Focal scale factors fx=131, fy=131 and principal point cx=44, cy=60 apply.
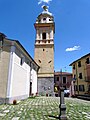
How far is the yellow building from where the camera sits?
27.2m

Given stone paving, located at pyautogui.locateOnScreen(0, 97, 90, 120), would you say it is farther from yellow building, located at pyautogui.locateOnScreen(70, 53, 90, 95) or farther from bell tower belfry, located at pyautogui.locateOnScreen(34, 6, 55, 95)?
yellow building, located at pyautogui.locateOnScreen(70, 53, 90, 95)

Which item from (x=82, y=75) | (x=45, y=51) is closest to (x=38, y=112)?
(x=45, y=51)

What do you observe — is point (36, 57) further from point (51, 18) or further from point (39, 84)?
point (51, 18)

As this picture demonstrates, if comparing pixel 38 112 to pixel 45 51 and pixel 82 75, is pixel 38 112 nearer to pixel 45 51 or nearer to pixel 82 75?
pixel 45 51

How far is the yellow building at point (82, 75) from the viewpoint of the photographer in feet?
89.4

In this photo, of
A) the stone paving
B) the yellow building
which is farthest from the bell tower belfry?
the stone paving

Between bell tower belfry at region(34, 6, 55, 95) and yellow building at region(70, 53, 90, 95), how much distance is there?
6.83m

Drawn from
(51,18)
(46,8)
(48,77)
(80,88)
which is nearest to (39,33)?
(51,18)

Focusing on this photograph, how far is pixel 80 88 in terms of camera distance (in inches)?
1177

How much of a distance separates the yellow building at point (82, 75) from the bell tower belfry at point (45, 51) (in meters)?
6.83

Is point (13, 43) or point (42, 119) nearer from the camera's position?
point (42, 119)

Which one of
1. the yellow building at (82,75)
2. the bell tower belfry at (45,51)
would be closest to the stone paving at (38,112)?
the bell tower belfry at (45,51)

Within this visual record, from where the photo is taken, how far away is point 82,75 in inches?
1158

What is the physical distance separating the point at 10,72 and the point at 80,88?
21564 mm
